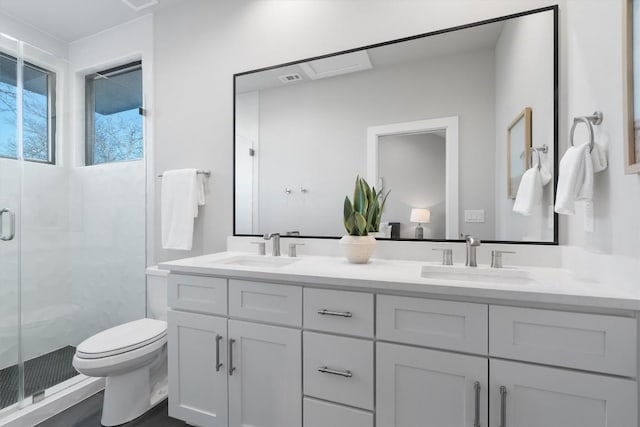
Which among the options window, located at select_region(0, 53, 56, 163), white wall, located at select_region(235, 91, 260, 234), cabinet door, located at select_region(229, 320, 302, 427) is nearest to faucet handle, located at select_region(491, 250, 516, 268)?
cabinet door, located at select_region(229, 320, 302, 427)

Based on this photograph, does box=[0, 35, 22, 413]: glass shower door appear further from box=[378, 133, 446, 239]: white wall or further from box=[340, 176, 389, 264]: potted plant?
box=[378, 133, 446, 239]: white wall

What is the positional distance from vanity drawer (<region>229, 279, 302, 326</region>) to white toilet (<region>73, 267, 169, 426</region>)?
2.06 feet

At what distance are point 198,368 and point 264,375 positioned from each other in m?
0.36

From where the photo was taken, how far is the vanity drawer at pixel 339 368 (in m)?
1.12

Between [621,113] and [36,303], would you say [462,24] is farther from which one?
[36,303]

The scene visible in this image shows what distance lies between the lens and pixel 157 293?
1990 mm

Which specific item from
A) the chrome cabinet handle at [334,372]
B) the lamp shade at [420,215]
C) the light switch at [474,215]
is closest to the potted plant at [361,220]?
the lamp shade at [420,215]

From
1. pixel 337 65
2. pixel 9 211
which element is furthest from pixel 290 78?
pixel 9 211

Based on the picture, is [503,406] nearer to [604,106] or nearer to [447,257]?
[447,257]

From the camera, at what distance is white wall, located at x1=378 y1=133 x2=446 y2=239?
4.95ft

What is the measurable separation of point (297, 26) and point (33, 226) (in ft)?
6.79

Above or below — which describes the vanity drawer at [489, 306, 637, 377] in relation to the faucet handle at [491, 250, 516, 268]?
below

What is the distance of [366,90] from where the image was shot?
1.66m

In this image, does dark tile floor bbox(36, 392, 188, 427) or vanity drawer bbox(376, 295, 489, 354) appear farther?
dark tile floor bbox(36, 392, 188, 427)
